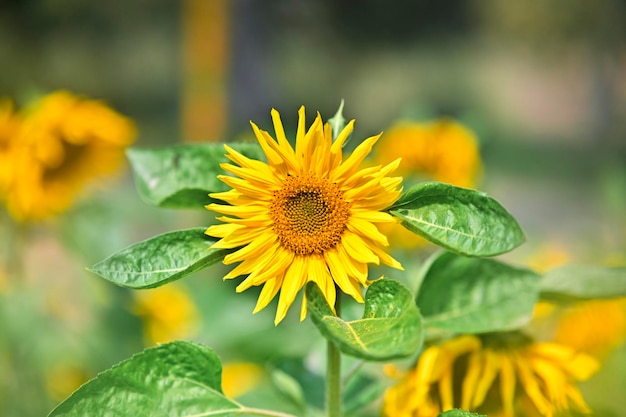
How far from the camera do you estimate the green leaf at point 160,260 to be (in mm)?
375

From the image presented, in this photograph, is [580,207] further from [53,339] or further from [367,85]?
[53,339]

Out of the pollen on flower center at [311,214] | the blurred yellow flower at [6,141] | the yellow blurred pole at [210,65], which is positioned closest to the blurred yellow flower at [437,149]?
the blurred yellow flower at [6,141]

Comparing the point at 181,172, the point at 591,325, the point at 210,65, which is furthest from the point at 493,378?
the point at 210,65

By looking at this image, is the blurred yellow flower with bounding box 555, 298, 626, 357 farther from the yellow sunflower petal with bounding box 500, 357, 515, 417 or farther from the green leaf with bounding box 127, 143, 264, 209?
the green leaf with bounding box 127, 143, 264, 209

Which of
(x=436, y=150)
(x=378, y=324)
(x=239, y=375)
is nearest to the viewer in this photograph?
(x=378, y=324)

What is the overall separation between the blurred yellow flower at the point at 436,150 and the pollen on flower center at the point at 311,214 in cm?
72

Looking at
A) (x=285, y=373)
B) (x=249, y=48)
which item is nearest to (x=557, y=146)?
(x=249, y=48)

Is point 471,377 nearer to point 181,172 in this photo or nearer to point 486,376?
point 486,376

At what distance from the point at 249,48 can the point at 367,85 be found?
3.55 m

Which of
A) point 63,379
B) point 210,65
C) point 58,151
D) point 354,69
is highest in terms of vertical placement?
point 354,69

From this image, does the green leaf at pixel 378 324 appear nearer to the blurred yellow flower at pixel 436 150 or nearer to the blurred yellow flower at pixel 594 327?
the blurred yellow flower at pixel 594 327

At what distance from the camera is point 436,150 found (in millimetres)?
1163

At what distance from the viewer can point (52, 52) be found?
6.55 meters

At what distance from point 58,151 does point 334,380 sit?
798 mm
